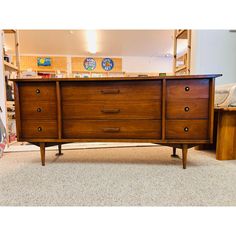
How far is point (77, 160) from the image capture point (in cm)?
138

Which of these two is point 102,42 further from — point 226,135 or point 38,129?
point 226,135

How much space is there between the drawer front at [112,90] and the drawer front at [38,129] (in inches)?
8.5

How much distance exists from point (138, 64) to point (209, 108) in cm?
556

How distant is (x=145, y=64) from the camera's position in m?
6.35

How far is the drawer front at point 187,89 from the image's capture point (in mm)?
1083

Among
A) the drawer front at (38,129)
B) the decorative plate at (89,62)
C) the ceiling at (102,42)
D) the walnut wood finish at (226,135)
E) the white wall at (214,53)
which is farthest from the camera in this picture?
the decorative plate at (89,62)

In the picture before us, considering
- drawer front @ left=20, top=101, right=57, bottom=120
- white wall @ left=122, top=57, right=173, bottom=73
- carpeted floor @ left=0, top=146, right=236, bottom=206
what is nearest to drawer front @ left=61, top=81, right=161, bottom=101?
drawer front @ left=20, top=101, right=57, bottom=120

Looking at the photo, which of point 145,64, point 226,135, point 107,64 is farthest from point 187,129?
point 145,64

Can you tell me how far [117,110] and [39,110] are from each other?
551 mm

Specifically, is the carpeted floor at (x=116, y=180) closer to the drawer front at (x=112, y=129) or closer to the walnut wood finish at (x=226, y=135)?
the walnut wood finish at (x=226, y=135)

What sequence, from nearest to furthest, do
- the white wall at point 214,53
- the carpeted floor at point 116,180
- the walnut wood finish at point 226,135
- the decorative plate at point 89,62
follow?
the carpeted floor at point 116,180 < the walnut wood finish at point 226,135 < the white wall at point 214,53 < the decorative plate at point 89,62

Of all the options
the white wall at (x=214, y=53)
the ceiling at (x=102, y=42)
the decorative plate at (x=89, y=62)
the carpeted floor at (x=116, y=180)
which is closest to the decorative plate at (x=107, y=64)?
the ceiling at (x=102, y=42)

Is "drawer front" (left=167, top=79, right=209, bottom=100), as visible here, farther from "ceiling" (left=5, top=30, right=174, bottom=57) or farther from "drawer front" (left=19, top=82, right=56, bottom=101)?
"ceiling" (left=5, top=30, right=174, bottom=57)
